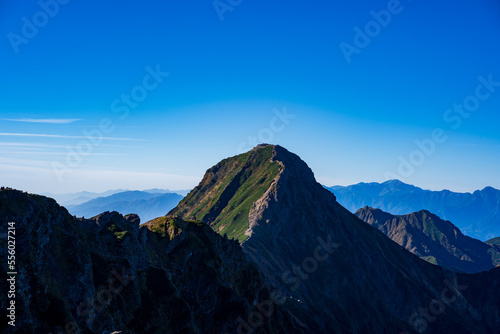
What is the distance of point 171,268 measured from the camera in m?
91.6

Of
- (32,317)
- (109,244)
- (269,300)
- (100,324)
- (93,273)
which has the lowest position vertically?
(269,300)

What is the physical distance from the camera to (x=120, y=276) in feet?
238

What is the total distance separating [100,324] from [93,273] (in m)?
9.70

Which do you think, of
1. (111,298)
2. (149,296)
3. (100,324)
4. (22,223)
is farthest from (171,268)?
(22,223)

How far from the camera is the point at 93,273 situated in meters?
67.4

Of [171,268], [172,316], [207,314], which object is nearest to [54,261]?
[172,316]

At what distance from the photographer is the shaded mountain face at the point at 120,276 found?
177 ft

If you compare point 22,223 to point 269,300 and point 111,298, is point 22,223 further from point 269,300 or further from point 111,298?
point 269,300

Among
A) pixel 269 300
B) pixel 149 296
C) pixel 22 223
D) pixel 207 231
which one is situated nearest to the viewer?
pixel 22 223

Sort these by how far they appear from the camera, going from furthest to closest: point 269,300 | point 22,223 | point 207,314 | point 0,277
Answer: point 269,300, point 207,314, point 22,223, point 0,277

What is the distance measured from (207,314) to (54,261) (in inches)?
1644

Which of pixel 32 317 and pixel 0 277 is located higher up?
pixel 0 277

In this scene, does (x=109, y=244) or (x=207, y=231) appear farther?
(x=207, y=231)

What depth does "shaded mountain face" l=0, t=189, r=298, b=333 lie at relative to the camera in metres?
54.1
